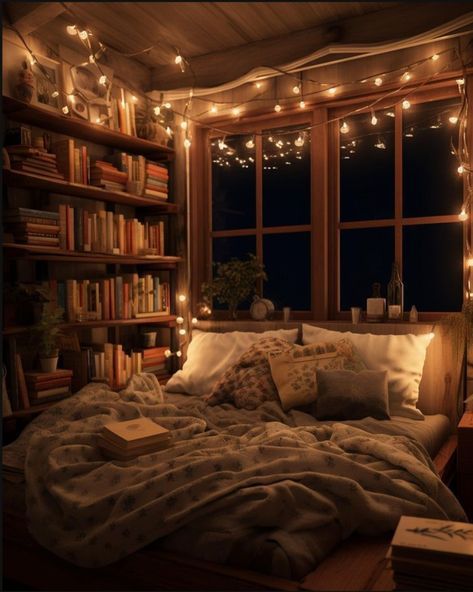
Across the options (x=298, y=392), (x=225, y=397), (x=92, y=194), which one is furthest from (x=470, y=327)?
(x=92, y=194)

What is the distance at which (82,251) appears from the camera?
3.28m

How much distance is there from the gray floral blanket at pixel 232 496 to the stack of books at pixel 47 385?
856mm

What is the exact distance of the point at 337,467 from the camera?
5.71 feet

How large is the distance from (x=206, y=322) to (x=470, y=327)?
176cm

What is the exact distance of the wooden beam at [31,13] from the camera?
286 centimetres

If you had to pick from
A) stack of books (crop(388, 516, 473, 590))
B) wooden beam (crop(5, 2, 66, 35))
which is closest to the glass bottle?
stack of books (crop(388, 516, 473, 590))

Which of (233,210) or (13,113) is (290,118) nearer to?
(233,210)

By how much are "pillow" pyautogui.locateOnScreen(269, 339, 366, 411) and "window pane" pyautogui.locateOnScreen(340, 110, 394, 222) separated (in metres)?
1.07

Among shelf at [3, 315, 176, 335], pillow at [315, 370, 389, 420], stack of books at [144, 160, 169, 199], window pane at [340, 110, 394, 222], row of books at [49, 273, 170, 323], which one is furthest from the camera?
stack of books at [144, 160, 169, 199]

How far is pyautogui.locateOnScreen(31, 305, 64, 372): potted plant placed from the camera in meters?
2.93

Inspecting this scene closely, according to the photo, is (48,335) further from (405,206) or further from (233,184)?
(405,206)

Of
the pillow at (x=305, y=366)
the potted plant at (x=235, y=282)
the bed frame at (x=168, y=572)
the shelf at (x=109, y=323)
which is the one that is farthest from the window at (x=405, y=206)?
the bed frame at (x=168, y=572)

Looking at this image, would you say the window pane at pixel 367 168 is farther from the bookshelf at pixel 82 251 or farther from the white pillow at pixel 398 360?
the bookshelf at pixel 82 251

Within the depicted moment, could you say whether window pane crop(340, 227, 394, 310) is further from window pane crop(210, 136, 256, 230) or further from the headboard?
window pane crop(210, 136, 256, 230)
